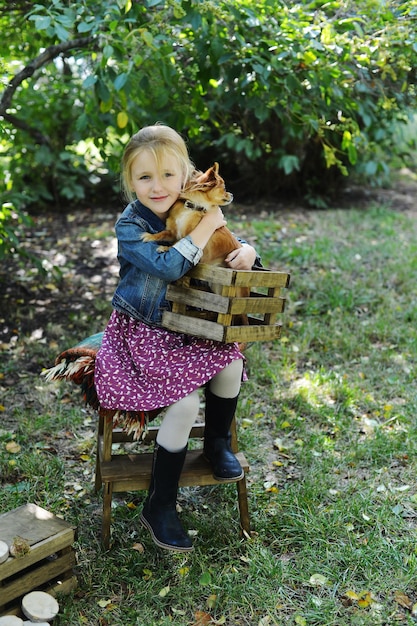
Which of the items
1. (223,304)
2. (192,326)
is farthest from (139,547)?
(223,304)

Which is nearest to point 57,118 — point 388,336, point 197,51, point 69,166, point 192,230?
point 69,166

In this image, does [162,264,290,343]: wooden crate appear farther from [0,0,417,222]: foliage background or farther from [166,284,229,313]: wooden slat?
[0,0,417,222]: foliage background

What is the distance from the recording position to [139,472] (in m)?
2.36

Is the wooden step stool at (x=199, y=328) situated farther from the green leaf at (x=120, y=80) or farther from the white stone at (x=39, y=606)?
the green leaf at (x=120, y=80)

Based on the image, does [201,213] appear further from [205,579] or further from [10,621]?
[10,621]

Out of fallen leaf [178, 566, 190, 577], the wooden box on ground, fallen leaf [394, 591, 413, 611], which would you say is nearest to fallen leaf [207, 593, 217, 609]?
fallen leaf [178, 566, 190, 577]

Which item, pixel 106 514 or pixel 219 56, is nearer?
pixel 106 514

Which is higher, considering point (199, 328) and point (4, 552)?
point (199, 328)

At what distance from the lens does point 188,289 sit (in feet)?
7.23

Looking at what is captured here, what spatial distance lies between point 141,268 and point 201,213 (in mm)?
279

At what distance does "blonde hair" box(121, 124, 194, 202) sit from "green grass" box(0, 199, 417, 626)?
1368mm

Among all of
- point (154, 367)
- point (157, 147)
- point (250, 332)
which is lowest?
point (154, 367)

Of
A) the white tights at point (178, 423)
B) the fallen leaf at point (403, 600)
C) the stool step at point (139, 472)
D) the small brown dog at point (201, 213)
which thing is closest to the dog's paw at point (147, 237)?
the small brown dog at point (201, 213)

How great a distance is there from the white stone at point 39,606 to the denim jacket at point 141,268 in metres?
0.96
